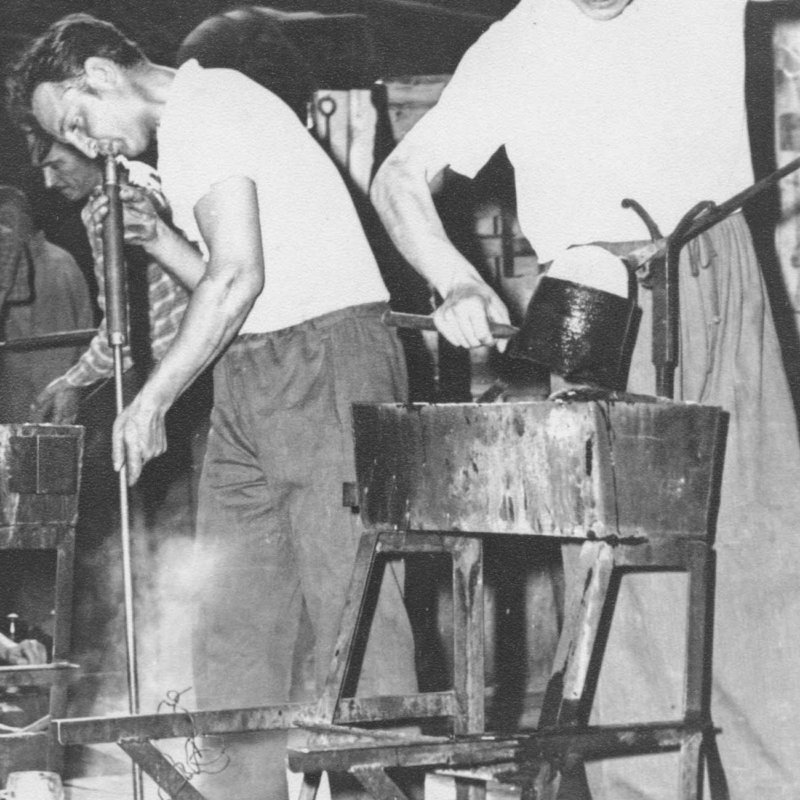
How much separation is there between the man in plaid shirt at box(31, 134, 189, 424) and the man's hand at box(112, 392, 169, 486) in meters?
0.87

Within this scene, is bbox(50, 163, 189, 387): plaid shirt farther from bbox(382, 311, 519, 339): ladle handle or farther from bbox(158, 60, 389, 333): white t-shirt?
bbox(382, 311, 519, 339): ladle handle

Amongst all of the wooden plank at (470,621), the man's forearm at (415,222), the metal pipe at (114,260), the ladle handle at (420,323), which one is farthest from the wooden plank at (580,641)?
the metal pipe at (114,260)

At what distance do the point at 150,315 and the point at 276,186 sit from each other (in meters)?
1.61

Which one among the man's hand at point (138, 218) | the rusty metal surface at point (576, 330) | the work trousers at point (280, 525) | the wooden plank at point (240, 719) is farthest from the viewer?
the man's hand at point (138, 218)

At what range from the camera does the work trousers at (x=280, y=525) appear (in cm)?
252

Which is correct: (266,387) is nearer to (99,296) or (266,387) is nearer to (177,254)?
(177,254)

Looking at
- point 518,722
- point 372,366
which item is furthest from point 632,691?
point 518,722

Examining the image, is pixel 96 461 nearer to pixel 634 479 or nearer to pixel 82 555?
pixel 82 555

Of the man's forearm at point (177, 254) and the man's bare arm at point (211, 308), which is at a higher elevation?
the man's forearm at point (177, 254)

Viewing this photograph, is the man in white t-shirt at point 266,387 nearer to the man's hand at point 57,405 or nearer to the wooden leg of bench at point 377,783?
the wooden leg of bench at point 377,783

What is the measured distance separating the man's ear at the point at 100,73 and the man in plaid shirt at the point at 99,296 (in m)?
0.42

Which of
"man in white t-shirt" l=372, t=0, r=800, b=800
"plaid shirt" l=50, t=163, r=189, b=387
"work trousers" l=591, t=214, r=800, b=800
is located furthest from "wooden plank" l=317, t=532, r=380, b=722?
"plaid shirt" l=50, t=163, r=189, b=387

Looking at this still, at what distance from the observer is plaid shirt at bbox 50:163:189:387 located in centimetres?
362

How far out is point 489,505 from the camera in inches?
79.2
